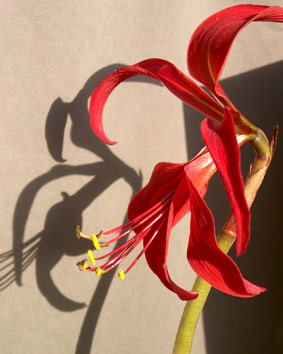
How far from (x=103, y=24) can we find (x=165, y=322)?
0.89 metres

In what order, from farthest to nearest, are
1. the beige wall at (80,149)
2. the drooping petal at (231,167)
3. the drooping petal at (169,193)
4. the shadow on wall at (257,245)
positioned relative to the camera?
→ 1. the shadow on wall at (257,245)
2. the beige wall at (80,149)
3. the drooping petal at (169,193)
4. the drooping petal at (231,167)

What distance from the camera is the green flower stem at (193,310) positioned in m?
0.74

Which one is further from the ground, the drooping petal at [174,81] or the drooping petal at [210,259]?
the drooping petal at [174,81]

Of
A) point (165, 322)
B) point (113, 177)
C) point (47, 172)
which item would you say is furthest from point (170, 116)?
point (165, 322)

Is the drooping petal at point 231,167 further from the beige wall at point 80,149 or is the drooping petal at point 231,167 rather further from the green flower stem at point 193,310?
the beige wall at point 80,149

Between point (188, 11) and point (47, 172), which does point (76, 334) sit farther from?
point (188, 11)

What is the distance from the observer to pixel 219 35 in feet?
2.01

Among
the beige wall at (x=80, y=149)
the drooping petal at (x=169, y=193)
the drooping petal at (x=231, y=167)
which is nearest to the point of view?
the drooping petal at (x=231, y=167)

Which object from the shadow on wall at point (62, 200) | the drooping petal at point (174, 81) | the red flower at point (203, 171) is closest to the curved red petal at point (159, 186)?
the red flower at point (203, 171)

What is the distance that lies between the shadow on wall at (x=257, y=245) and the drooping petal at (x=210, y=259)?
1.75ft

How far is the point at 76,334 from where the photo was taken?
1.13m

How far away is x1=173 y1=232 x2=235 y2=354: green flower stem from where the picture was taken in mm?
738

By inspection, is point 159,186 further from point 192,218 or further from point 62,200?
point 62,200

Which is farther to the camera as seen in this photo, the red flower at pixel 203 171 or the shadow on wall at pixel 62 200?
the shadow on wall at pixel 62 200
